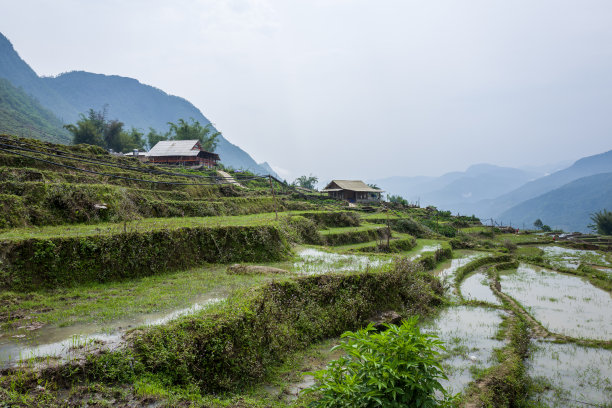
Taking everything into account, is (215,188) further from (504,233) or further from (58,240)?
(504,233)

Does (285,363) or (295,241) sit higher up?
(295,241)

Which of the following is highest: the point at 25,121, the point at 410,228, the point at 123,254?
the point at 25,121

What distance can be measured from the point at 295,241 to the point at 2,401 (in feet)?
44.3

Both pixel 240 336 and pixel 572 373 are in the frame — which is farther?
pixel 572 373

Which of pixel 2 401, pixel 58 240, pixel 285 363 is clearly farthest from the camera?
pixel 58 240

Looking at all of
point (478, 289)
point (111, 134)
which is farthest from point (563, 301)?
point (111, 134)

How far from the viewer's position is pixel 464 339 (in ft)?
30.0

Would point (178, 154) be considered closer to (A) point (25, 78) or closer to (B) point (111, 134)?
(B) point (111, 134)

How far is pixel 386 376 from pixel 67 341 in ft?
15.8

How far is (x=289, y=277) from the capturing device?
908 centimetres

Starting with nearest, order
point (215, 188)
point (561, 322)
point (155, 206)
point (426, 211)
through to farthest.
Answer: point (561, 322) < point (155, 206) < point (215, 188) < point (426, 211)

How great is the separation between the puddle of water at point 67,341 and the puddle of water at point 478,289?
12.6 m

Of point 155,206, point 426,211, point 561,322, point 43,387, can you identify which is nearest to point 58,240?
point 43,387

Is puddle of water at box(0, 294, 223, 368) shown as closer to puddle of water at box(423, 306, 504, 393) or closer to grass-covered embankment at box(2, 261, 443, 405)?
grass-covered embankment at box(2, 261, 443, 405)
